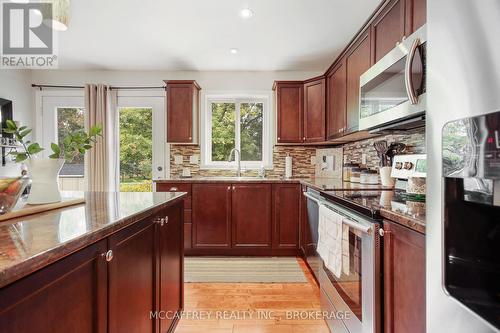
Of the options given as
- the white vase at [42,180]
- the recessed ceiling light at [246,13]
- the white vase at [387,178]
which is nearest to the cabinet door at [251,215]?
the white vase at [387,178]

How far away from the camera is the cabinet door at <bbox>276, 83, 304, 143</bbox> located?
3340mm

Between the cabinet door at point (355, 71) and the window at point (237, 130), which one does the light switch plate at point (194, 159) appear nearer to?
the window at point (237, 130)

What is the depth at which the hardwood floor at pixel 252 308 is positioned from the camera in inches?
68.9

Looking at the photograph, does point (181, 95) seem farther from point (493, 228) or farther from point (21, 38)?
point (493, 228)

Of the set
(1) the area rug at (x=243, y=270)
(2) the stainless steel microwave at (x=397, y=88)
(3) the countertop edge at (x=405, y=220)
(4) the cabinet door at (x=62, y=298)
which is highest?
(2) the stainless steel microwave at (x=397, y=88)

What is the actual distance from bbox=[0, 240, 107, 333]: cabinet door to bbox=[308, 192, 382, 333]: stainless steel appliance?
39.8 inches

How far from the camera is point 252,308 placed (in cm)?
197

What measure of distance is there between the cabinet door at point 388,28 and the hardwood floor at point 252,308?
76.6 inches

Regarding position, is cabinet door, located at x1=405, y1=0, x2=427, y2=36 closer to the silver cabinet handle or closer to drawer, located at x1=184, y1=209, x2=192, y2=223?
the silver cabinet handle

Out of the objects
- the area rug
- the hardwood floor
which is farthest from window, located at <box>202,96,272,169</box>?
the hardwood floor

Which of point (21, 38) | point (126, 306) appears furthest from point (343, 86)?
point (21, 38)

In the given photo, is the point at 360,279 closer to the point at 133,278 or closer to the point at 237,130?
the point at 133,278

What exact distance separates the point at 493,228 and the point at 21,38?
395cm

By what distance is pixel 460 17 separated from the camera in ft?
1.63
